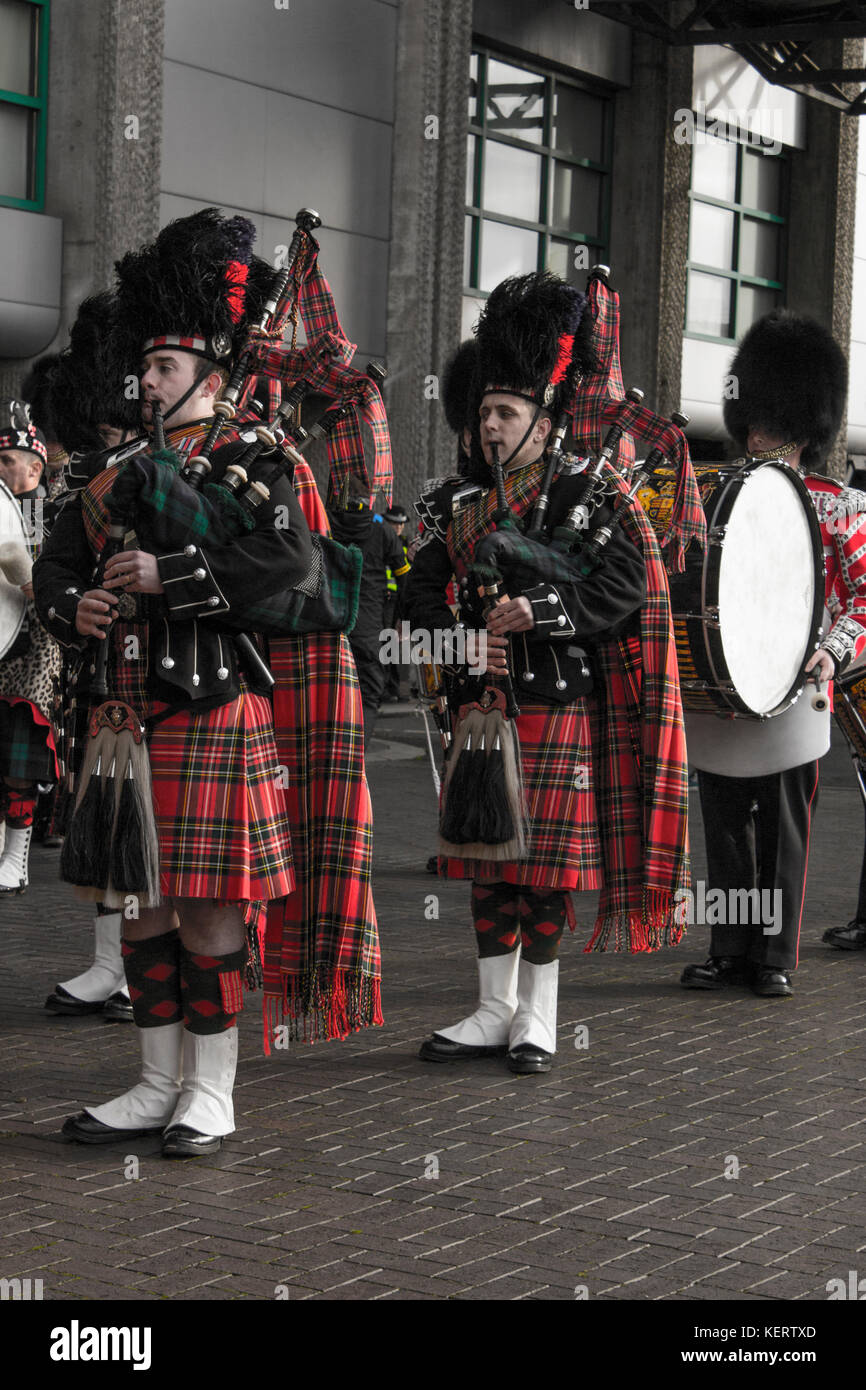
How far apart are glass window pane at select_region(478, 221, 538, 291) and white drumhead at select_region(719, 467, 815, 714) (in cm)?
1113

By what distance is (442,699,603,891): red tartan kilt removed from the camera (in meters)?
4.80

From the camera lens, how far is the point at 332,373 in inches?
177

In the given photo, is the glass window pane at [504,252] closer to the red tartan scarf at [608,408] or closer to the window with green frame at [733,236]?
the window with green frame at [733,236]

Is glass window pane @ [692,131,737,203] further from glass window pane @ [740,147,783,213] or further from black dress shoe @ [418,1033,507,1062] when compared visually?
black dress shoe @ [418,1033,507,1062]

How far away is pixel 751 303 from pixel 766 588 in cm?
1613

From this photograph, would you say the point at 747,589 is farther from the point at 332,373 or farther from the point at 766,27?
the point at 766,27

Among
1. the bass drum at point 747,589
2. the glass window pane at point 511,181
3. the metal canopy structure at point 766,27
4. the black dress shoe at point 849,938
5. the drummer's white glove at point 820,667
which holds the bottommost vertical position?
the black dress shoe at point 849,938

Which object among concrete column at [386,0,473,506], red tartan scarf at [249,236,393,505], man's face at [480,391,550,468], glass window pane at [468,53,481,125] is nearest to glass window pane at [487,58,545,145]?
glass window pane at [468,53,481,125]

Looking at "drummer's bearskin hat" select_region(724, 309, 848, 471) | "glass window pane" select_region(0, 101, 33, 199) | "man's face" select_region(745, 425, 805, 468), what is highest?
"glass window pane" select_region(0, 101, 33, 199)

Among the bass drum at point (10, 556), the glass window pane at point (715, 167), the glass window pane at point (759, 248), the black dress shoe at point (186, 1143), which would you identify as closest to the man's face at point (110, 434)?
the bass drum at point (10, 556)

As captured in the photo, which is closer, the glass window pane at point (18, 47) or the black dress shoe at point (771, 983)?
the black dress shoe at point (771, 983)

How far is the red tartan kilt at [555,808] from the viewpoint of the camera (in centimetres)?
480

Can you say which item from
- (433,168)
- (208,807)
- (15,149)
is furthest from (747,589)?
(433,168)

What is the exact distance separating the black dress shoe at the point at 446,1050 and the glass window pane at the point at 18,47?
9267mm
